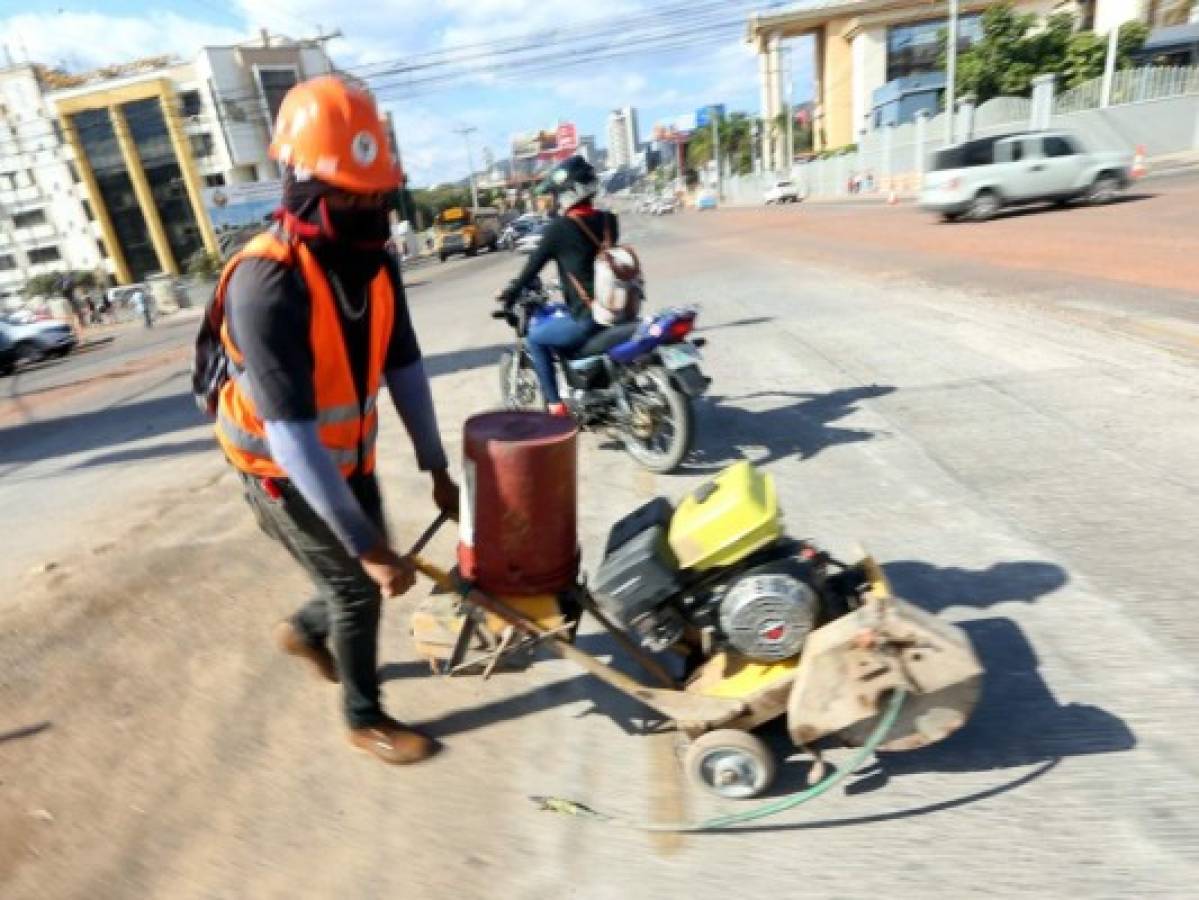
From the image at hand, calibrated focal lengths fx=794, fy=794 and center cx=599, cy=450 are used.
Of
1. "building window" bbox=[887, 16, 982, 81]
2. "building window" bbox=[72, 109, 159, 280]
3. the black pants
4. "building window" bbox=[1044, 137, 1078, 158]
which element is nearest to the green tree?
"building window" bbox=[887, 16, 982, 81]

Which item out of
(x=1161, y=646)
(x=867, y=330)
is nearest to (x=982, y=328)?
→ (x=867, y=330)

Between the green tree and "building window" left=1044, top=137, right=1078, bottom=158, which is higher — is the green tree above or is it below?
above

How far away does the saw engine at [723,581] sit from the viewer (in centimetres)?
231

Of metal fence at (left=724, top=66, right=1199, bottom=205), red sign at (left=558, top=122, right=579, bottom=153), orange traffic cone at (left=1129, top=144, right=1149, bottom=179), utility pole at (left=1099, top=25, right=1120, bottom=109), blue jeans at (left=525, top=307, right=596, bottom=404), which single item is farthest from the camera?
red sign at (left=558, top=122, right=579, bottom=153)

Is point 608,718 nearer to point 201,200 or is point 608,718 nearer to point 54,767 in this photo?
point 54,767

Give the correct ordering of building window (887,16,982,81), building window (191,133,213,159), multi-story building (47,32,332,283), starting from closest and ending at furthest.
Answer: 1. multi-story building (47,32,332,283)
2. building window (191,133,213,159)
3. building window (887,16,982,81)

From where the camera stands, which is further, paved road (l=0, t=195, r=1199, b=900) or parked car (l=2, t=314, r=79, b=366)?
parked car (l=2, t=314, r=79, b=366)

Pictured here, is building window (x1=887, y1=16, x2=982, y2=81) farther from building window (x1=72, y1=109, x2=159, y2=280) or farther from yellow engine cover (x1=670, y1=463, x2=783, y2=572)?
yellow engine cover (x1=670, y1=463, x2=783, y2=572)

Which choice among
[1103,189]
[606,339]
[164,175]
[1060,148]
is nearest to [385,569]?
[606,339]

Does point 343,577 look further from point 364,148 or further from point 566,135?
point 566,135

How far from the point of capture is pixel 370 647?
2531 millimetres

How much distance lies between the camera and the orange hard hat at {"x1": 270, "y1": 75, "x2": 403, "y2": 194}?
1.97 m

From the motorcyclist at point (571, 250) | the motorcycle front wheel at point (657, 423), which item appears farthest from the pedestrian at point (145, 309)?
the motorcycle front wheel at point (657, 423)

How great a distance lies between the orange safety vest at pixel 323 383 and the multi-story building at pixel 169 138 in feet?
191
